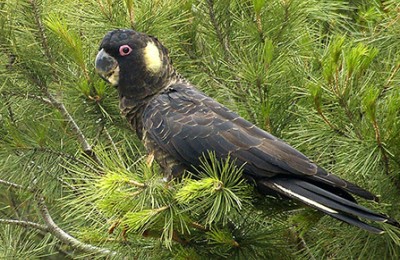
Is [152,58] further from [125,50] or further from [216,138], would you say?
[216,138]

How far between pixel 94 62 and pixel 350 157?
134 centimetres

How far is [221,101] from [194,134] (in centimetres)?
62

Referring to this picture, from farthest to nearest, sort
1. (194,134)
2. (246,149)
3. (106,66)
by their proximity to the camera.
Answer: (106,66)
(194,134)
(246,149)

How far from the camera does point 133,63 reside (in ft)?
12.5

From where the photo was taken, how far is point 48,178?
13.4 ft

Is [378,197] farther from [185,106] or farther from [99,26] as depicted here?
[99,26]

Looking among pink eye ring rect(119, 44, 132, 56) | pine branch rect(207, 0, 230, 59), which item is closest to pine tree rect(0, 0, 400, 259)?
pine branch rect(207, 0, 230, 59)

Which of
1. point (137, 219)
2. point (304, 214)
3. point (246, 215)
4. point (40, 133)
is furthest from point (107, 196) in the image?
point (40, 133)

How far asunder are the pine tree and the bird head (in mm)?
101

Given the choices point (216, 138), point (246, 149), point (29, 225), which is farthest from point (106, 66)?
point (29, 225)

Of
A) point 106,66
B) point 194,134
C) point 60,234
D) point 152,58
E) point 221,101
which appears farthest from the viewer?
point 60,234

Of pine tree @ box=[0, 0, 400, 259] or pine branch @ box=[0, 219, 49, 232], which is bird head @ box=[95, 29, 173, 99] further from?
pine branch @ box=[0, 219, 49, 232]

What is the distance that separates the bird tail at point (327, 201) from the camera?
2.86 metres

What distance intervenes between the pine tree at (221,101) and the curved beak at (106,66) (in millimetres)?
83
